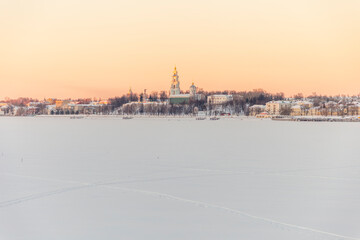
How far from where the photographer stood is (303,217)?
28.8ft

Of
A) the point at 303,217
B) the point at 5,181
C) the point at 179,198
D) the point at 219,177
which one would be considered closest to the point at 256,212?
the point at 303,217

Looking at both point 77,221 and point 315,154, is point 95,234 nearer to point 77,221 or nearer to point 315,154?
point 77,221

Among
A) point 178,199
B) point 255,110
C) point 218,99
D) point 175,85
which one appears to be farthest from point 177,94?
point 178,199

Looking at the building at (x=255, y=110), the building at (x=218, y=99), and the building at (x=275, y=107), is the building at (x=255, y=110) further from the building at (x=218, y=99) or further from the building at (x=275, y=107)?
the building at (x=218, y=99)

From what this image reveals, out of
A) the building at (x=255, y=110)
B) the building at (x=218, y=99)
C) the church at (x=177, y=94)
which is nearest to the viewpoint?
the building at (x=255, y=110)

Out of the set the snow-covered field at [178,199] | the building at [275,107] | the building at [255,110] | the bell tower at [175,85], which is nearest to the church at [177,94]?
the bell tower at [175,85]

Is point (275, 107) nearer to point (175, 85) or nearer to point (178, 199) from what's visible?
point (175, 85)

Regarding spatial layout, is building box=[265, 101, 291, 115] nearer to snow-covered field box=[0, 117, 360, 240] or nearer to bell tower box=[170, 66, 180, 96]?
bell tower box=[170, 66, 180, 96]

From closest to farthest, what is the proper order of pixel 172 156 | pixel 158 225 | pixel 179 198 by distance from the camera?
pixel 158 225
pixel 179 198
pixel 172 156

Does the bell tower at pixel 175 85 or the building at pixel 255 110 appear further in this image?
the bell tower at pixel 175 85

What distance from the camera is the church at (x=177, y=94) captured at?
479 ft

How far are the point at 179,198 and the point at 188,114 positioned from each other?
121 m

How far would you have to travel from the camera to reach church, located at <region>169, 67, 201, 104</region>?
146m

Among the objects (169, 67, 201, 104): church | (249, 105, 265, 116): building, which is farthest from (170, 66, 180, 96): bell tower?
(249, 105, 265, 116): building
